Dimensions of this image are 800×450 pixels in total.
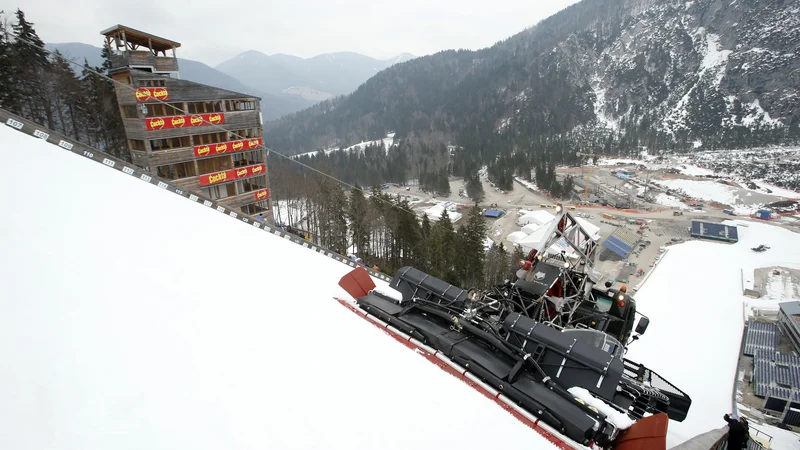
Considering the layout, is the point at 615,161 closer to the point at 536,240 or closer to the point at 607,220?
the point at 607,220

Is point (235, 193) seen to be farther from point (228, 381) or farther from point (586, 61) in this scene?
point (586, 61)

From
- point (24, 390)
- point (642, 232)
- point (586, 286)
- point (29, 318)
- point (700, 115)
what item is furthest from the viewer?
point (700, 115)

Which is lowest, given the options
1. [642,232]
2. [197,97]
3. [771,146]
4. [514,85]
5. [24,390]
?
[642,232]

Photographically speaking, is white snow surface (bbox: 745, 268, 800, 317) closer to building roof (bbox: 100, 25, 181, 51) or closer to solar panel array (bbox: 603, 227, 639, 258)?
solar panel array (bbox: 603, 227, 639, 258)

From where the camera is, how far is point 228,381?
4.84 metres

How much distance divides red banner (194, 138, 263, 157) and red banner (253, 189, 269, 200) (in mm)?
3382

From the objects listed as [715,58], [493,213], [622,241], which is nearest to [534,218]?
[493,213]

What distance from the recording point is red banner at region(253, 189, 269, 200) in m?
28.1

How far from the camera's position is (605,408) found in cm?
712

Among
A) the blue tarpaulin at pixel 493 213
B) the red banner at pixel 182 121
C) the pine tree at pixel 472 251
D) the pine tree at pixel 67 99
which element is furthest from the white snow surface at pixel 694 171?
the pine tree at pixel 67 99

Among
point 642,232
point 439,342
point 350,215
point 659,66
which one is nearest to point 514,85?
point 659,66

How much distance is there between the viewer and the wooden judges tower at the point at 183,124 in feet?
69.8

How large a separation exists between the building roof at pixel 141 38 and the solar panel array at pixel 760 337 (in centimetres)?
3955

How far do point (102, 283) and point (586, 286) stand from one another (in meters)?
11.3
